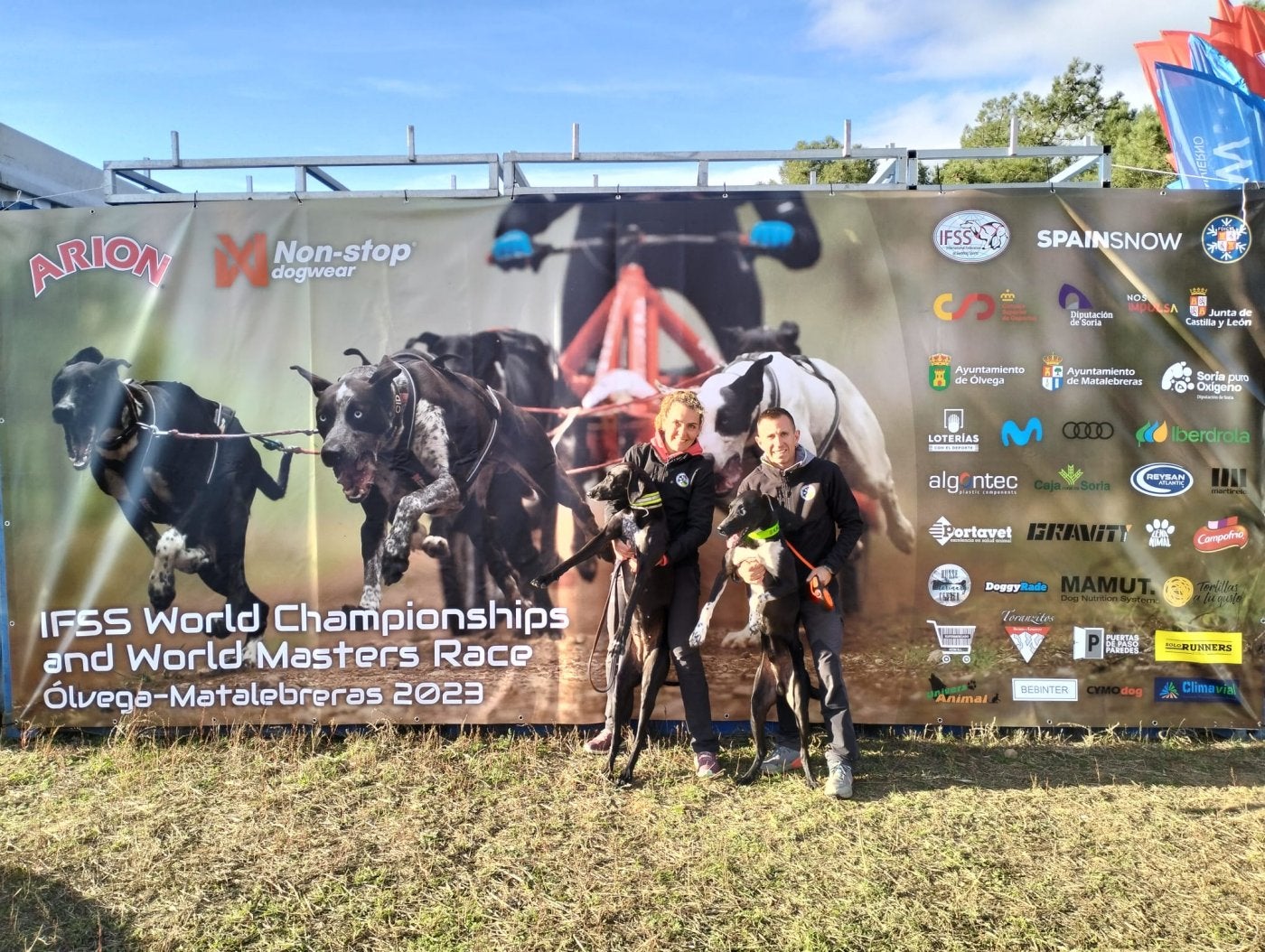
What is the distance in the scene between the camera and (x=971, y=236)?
4.58 metres

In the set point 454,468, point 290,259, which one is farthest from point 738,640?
point 290,259

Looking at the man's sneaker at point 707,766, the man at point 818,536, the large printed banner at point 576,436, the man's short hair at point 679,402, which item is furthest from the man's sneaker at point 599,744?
the man's short hair at point 679,402

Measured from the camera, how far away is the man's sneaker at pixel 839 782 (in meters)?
3.95

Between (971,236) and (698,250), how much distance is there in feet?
5.21

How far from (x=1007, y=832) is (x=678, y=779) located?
5.17 ft

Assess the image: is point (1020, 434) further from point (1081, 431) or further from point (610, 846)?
point (610, 846)

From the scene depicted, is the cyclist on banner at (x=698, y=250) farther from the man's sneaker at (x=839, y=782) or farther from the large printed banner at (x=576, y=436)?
the man's sneaker at (x=839, y=782)

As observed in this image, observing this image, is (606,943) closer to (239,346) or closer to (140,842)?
(140,842)

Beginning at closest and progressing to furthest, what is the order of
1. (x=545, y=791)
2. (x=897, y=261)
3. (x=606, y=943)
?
(x=606, y=943), (x=545, y=791), (x=897, y=261)

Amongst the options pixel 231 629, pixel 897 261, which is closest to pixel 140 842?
pixel 231 629

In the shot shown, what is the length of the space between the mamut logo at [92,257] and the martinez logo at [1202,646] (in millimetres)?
6320

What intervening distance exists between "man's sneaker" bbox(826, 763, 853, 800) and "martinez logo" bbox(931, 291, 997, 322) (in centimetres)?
258

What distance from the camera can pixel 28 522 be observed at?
469 cm

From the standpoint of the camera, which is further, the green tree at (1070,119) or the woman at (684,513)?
the green tree at (1070,119)
